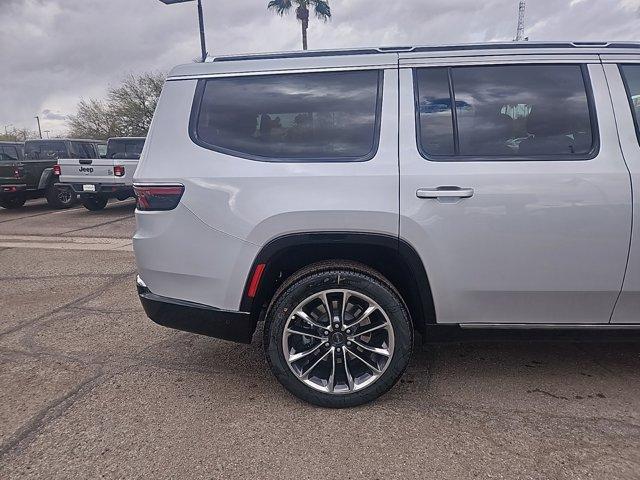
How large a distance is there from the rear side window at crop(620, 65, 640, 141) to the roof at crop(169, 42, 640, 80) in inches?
3.2

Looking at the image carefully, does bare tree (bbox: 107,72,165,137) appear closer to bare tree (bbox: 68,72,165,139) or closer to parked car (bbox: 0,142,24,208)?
bare tree (bbox: 68,72,165,139)

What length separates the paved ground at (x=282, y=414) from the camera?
81.7 inches

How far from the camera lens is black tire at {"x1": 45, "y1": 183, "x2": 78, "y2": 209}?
1142 cm

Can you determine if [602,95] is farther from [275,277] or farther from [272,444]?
[272,444]

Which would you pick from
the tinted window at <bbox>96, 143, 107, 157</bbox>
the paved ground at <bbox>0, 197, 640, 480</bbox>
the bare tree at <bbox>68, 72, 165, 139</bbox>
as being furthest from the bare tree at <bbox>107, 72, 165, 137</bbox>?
the paved ground at <bbox>0, 197, 640, 480</bbox>

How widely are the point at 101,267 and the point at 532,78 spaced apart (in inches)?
221

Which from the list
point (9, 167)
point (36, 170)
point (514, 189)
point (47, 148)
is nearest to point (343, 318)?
point (514, 189)

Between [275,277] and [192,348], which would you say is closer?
[275,277]

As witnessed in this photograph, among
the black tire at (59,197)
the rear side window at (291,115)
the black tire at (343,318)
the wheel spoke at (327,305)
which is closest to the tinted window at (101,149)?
the black tire at (59,197)

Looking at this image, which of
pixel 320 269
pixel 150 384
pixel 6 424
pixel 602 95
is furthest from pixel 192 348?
pixel 602 95

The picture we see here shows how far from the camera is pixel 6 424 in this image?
2424mm

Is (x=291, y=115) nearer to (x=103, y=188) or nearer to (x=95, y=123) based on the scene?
(x=103, y=188)

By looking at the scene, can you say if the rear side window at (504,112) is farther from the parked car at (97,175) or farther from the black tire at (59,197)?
the black tire at (59,197)

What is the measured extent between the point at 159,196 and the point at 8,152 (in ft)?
38.9
